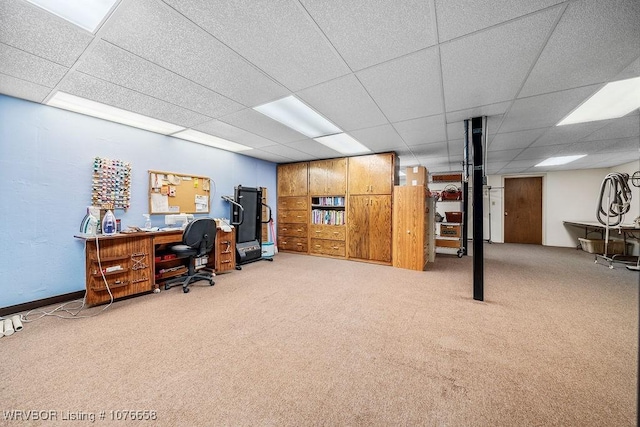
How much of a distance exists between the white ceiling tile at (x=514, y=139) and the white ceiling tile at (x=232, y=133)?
389 centimetres

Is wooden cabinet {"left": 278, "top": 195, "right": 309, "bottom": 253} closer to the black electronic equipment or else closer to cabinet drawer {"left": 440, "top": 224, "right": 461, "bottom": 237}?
the black electronic equipment

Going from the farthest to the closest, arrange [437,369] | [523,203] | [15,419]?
[523,203], [437,369], [15,419]

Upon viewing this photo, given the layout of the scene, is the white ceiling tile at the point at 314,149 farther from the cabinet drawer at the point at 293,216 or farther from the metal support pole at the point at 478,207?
the metal support pole at the point at 478,207

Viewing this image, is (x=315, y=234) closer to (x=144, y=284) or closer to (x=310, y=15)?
(x=144, y=284)

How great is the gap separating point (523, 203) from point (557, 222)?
0.97 m

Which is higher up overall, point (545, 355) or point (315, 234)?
point (315, 234)

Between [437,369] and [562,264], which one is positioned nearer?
[437,369]

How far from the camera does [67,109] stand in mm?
2740

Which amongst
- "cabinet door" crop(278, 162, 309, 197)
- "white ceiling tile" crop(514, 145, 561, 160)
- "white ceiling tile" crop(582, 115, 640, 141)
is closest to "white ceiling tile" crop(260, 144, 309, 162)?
"cabinet door" crop(278, 162, 309, 197)

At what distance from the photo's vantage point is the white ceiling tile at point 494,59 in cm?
150

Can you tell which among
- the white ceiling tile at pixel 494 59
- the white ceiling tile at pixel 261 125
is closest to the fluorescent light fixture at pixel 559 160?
the white ceiling tile at pixel 494 59

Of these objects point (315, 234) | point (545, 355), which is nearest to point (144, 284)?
point (315, 234)

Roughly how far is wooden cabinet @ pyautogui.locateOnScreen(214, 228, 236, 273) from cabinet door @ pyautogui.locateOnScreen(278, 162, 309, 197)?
2064 mm

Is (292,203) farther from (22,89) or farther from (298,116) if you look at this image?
(22,89)
